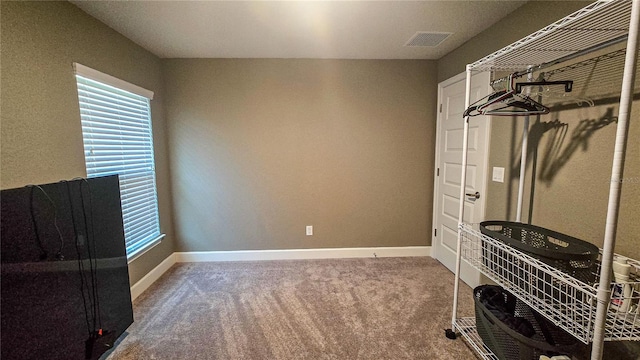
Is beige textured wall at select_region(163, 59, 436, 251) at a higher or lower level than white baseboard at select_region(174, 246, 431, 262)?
higher

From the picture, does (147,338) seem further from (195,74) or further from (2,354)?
(195,74)

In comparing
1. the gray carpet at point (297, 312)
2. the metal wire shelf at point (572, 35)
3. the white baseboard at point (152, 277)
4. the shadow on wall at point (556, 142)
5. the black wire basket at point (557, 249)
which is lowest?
the gray carpet at point (297, 312)

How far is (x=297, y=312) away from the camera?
86.4 inches

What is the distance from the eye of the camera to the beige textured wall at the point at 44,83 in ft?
4.63

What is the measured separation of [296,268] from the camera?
9.87 feet

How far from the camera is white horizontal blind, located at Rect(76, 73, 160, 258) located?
1980mm

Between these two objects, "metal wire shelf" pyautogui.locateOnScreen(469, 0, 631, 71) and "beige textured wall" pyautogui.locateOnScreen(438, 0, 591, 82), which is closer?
"metal wire shelf" pyautogui.locateOnScreen(469, 0, 631, 71)

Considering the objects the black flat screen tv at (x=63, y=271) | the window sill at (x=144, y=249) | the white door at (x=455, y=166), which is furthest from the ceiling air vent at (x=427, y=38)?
the window sill at (x=144, y=249)

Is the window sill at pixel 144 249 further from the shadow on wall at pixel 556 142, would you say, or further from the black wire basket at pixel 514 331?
the shadow on wall at pixel 556 142

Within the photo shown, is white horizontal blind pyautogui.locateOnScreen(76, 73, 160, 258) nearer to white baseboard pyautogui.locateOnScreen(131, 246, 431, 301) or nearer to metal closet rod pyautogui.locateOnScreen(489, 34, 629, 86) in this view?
white baseboard pyautogui.locateOnScreen(131, 246, 431, 301)

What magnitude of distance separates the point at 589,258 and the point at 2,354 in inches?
104

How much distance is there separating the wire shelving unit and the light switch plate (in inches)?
13.1

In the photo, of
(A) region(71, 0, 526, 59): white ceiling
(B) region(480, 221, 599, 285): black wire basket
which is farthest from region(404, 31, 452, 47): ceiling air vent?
(B) region(480, 221, 599, 285): black wire basket

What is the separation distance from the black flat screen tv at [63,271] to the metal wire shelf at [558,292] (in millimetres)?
2422
